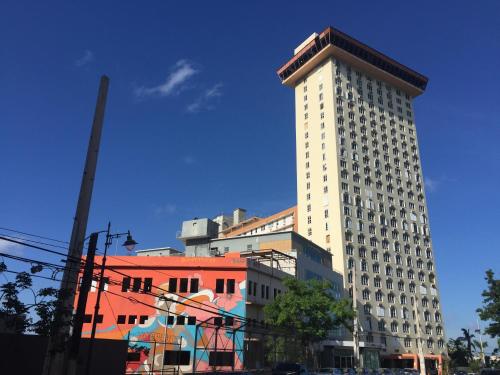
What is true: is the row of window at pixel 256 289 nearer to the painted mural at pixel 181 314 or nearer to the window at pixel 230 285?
the painted mural at pixel 181 314

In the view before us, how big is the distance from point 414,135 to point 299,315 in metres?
90.5

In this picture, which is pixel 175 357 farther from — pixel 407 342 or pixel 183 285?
pixel 407 342

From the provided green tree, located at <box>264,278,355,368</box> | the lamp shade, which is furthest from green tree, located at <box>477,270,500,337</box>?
the lamp shade

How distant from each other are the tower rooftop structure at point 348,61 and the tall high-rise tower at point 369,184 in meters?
0.27

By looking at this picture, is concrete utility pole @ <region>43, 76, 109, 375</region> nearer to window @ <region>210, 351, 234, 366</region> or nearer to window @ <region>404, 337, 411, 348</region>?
window @ <region>210, 351, 234, 366</region>

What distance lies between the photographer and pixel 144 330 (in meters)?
54.1

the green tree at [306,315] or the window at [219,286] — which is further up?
the window at [219,286]

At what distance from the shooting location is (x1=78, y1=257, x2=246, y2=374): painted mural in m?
51.4

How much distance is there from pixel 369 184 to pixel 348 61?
112 ft

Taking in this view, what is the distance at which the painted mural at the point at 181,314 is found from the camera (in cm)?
5144

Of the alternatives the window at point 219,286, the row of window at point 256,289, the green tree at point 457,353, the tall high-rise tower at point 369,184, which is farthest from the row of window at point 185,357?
the green tree at point 457,353

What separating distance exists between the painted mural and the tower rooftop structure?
77455 mm

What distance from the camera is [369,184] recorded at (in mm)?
110625

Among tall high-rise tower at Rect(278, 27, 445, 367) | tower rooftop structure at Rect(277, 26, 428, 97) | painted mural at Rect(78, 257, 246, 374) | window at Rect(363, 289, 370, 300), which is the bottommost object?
painted mural at Rect(78, 257, 246, 374)
